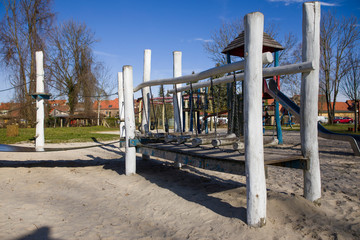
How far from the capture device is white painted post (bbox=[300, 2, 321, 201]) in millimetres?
3182

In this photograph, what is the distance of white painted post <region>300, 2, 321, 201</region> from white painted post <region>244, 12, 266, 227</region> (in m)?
0.86

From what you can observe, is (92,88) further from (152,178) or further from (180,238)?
(180,238)

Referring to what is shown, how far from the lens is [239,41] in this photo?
902cm

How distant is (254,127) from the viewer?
271 cm

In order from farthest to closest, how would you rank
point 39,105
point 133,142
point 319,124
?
point 39,105, point 319,124, point 133,142

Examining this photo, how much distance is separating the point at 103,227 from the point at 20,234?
0.79m

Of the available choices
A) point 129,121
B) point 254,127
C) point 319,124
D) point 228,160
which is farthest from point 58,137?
point 254,127

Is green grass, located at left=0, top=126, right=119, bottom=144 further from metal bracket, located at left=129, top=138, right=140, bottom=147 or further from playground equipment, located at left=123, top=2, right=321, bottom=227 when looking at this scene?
playground equipment, located at left=123, top=2, right=321, bottom=227

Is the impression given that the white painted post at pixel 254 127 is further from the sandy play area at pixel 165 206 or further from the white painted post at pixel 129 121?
the white painted post at pixel 129 121

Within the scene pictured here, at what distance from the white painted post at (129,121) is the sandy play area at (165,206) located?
0.26 metres

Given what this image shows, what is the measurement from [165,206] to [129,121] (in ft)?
7.63

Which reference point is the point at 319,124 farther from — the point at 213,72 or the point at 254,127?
the point at 254,127

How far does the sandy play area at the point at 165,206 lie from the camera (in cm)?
268

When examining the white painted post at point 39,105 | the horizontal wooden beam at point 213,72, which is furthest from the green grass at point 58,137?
the horizontal wooden beam at point 213,72
